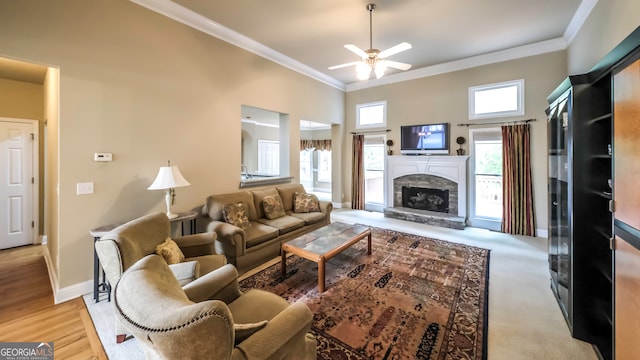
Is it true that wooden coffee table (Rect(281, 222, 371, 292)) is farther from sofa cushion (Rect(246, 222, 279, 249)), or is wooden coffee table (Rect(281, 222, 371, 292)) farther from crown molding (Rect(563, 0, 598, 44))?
crown molding (Rect(563, 0, 598, 44))

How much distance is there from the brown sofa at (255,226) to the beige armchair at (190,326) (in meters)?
1.56

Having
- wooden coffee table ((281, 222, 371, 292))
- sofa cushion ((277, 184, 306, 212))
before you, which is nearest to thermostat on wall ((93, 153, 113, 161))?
wooden coffee table ((281, 222, 371, 292))

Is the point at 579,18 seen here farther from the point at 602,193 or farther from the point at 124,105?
the point at 124,105

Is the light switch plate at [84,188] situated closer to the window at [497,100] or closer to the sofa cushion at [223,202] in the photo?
the sofa cushion at [223,202]

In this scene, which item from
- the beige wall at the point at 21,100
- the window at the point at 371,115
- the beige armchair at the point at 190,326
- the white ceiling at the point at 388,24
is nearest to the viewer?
the beige armchair at the point at 190,326

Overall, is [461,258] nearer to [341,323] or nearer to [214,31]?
[341,323]

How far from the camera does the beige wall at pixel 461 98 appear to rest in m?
4.65

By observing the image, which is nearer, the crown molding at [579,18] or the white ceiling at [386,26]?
the crown molding at [579,18]

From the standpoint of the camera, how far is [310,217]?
440cm

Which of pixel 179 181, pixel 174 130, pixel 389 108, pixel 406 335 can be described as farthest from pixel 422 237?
A: pixel 174 130

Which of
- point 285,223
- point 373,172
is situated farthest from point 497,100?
point 285,223

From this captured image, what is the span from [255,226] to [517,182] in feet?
16.2

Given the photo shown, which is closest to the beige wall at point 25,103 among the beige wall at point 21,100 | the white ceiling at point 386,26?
the beige wall at point 21,100

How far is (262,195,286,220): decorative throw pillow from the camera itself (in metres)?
4.21
